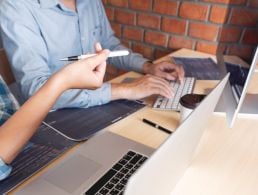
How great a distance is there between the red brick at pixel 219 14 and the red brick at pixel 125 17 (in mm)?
477

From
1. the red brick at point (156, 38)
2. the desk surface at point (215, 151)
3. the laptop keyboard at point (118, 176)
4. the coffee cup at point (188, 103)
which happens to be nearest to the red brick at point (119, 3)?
the red brick at point (156, 38)

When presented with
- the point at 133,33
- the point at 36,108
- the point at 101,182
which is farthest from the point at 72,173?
the point at 133,33

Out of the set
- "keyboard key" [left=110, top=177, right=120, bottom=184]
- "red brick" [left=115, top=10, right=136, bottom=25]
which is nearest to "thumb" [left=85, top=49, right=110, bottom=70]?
"keyboard key" [left=110, top=177, right=120, bottom=184]

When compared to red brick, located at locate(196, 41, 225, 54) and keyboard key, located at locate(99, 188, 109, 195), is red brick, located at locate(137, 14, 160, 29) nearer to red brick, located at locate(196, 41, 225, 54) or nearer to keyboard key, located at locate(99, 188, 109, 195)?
red brick, located at locate(196, 41, 225, 54)

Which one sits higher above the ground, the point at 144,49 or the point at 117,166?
the point at 117,166

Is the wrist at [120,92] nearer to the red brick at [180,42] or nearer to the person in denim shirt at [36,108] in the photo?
the person in denim shirt at [36,108]

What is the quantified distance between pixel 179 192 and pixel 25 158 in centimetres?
38

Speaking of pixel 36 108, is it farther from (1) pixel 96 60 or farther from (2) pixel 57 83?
(1) pixel 96 60

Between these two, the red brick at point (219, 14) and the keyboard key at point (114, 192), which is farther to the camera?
the red brick at point (219, 14)

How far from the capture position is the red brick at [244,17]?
1338mm

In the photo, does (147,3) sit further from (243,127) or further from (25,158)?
(25,158)

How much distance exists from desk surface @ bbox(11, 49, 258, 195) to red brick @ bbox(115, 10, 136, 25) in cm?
90

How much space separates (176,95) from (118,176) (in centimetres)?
46

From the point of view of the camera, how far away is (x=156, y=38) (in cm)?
164
